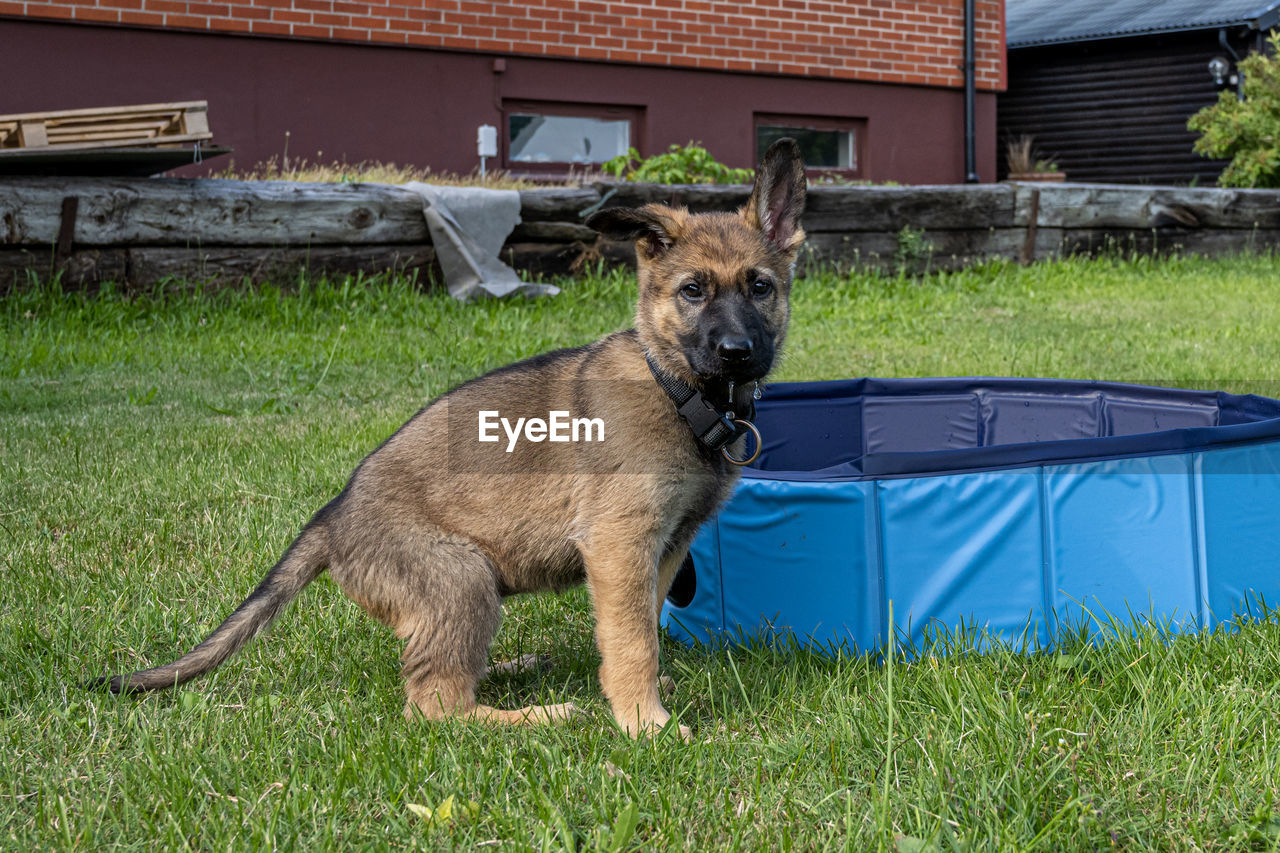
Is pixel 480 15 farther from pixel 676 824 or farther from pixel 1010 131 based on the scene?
pixel 1010 131

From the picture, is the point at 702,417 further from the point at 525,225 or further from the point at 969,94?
the point at 969,94

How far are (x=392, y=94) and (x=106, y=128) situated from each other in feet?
12.4

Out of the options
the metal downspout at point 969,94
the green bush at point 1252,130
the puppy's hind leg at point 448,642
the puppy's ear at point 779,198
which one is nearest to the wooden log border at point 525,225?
the metal downspout at point 969,94

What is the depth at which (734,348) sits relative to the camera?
3074 mm

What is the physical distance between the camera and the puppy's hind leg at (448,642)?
3.00 metres

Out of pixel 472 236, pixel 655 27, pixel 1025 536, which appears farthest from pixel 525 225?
pixel 1025 536

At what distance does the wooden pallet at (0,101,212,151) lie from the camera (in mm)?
8148

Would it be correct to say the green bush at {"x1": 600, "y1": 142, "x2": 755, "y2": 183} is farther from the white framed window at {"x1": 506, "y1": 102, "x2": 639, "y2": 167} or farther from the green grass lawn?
the green grass lawn

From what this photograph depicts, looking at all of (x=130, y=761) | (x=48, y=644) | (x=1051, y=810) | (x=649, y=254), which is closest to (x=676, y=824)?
(x=1051, y=810)

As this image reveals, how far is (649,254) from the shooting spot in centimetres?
348

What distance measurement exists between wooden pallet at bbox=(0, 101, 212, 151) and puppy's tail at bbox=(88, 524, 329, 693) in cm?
599

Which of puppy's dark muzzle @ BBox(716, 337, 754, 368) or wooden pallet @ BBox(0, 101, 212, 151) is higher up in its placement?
wooden pallet @ BBox(0, 101, 212, 151)

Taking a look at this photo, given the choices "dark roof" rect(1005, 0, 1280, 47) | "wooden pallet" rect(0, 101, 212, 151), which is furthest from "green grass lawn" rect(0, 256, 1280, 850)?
"dark roof" rect(1005, 0, 1280, 47)

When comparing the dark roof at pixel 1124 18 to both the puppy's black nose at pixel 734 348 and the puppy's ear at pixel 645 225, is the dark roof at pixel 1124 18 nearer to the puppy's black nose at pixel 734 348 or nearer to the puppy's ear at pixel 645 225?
the puppy's ear at pixel 645 225
